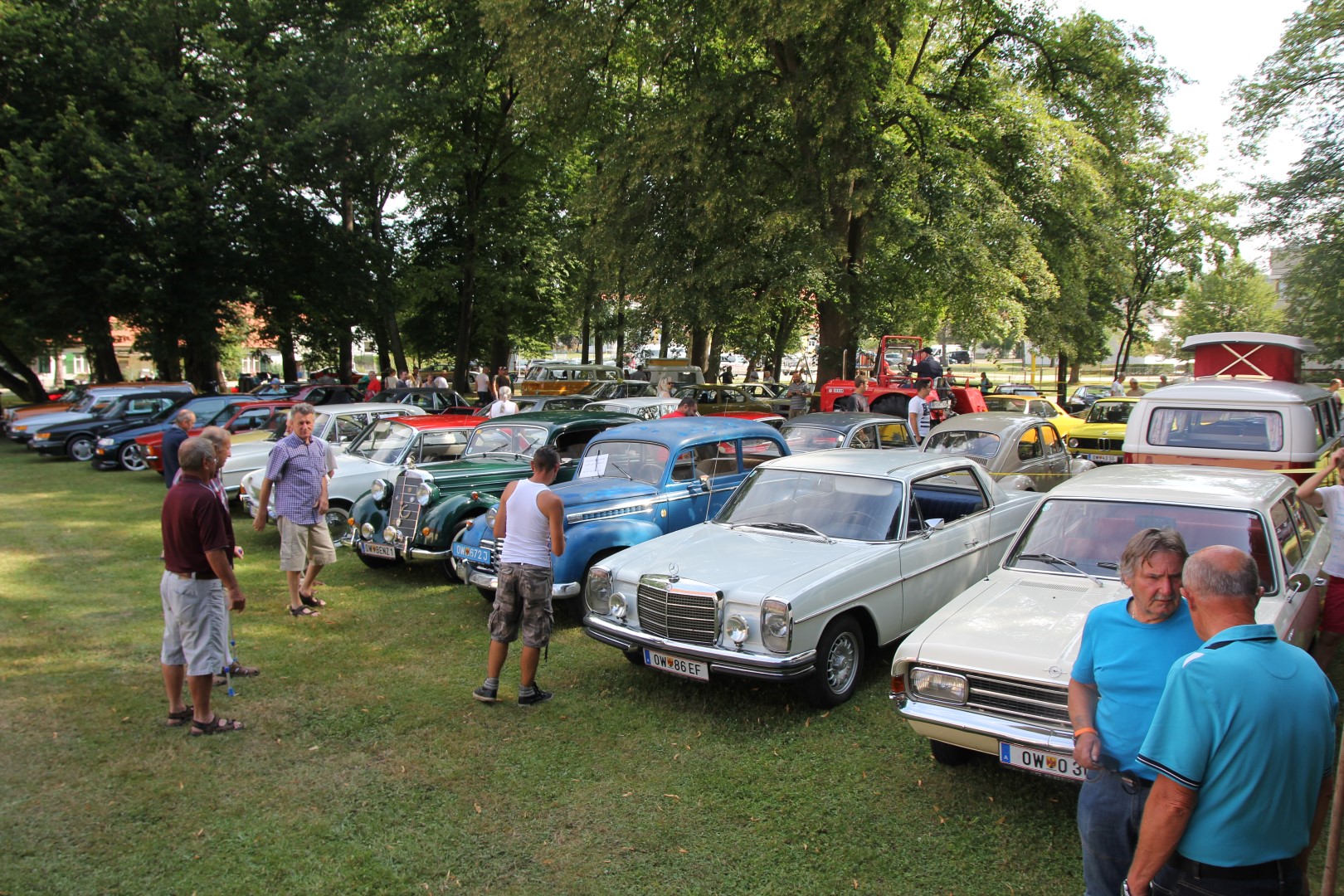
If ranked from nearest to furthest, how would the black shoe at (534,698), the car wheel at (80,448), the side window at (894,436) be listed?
1. the black shoe at (534,698)
2. the side window at (894,436)
3. the car wheel at (80,448)

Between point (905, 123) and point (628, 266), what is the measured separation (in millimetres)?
8389

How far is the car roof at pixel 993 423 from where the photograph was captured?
12.0 metres

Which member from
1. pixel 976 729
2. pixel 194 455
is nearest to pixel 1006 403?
pixel 976 729

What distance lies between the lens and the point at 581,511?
7.77 metres

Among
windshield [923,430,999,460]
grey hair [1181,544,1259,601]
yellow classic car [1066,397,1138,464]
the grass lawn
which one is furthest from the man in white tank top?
yellow classic car [1066,397,1138,464]

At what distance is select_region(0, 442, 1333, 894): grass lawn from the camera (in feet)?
13.4

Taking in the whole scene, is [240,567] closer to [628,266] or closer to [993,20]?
[628,266]

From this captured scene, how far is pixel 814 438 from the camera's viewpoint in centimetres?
1194

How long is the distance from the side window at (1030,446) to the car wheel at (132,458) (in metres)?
18.0

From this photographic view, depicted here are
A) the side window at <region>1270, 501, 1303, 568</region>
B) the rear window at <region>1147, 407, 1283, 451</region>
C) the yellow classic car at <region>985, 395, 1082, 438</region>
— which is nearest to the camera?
the side window at <region>1270, 501, 1303, 568</region>

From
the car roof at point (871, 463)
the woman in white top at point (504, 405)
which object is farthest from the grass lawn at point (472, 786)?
the woman in white top at point (504, 405)

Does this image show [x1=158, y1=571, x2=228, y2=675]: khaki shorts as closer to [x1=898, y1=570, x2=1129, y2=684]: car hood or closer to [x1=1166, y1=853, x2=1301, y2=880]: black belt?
[x1=898, y1=570, x2=1129, y2=684]: car hood

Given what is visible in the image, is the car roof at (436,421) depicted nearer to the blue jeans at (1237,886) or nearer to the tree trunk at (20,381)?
the blue jeans at (1237,886)

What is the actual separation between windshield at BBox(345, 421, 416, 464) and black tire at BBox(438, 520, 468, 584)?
7.44 ft
